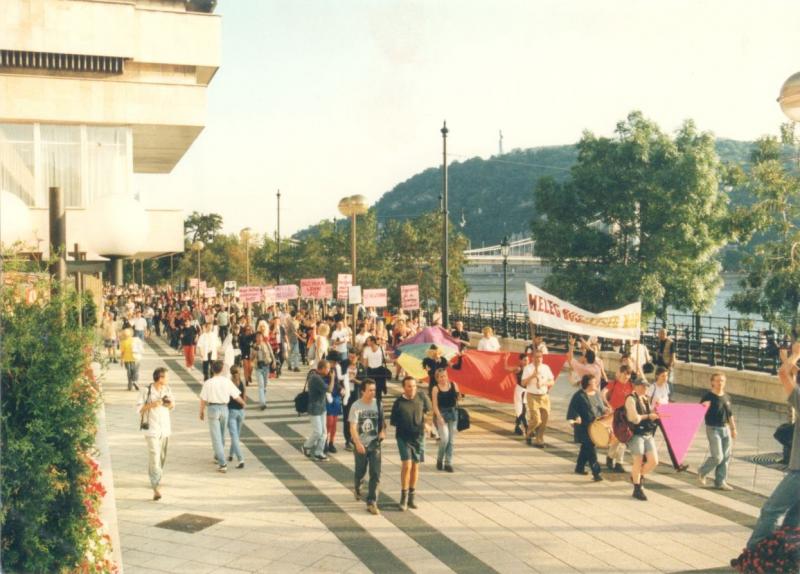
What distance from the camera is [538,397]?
14.5m

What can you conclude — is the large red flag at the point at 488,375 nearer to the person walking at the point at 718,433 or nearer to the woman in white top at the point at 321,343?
the woman in white top at the point at 321,343

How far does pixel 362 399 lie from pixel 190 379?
566 inches

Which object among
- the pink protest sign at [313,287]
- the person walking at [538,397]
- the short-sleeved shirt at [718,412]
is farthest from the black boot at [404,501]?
the pink protest sign at [313,287]

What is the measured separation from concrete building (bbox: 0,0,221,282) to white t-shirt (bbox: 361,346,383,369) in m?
7.34

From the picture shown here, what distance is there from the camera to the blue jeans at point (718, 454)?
1165 cm

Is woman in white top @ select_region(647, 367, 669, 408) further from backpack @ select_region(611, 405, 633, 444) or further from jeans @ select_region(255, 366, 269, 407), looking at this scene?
jeans @ select_region(255, 366, 269, 407)

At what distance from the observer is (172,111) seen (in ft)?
77.0

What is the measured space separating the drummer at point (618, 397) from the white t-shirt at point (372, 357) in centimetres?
462

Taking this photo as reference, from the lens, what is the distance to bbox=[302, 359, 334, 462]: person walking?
13.1m

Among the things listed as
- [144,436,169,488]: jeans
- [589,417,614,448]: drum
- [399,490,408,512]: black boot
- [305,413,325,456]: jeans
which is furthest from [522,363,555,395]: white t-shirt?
[144,436,169,488]: jeans

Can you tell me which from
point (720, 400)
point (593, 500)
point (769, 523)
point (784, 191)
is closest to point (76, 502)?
point (769, 523)

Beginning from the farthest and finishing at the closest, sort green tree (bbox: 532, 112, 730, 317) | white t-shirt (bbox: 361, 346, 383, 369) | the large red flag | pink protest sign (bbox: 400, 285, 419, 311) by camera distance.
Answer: green tree (bbox: 532, 112, 730, 317) < pink protest sign (bbox: 400, 285, 419, 311) < the large red flag < white t-shirt (bbox: 361, 346, 383, 369)

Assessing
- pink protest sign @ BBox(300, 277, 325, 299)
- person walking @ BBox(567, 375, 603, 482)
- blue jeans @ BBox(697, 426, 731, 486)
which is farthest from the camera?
pink protest sign @ BBox(300, 277, 325, 299)

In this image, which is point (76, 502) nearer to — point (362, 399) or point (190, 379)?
point (362, 399)
